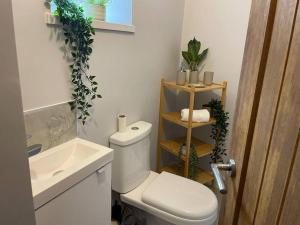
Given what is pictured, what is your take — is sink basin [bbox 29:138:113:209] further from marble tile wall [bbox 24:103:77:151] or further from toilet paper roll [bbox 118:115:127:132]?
toilet paper roll [bbox 118:115:127:132]

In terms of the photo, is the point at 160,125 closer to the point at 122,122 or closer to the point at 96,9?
the point at 122,122

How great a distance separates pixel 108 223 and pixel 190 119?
0.87 m

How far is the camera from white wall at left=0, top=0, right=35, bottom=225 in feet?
1.68

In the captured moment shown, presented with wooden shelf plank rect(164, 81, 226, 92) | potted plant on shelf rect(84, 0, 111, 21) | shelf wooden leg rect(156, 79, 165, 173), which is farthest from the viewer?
shelf wooden leg rect(156, 79, 165, 173)

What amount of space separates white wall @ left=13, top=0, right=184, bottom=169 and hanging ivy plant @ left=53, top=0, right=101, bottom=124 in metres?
0.05

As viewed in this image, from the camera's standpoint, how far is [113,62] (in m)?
1.47

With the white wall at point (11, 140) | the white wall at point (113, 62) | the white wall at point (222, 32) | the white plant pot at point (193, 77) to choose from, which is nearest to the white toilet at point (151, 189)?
the white wall at point (113, 62)

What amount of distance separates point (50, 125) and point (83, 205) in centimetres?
41

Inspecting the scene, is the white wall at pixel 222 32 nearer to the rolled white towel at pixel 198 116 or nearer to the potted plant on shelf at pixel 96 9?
the rolled white towel at pixel 198 116

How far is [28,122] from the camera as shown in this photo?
1.07 m

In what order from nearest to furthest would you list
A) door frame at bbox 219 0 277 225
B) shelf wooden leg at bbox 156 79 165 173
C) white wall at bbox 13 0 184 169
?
door frame at bbox 219 0 277 225, white wall at bbox 13 0 184 169, shelf wooden leg at bbox 156 79 165 173

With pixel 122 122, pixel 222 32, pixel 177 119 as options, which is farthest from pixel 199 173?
pixel 222 32

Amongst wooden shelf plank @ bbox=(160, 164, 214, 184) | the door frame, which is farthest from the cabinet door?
wooden shelf plank @ bbox=(160, 164, 214, 184)

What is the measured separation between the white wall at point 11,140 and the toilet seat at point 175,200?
0.92m
